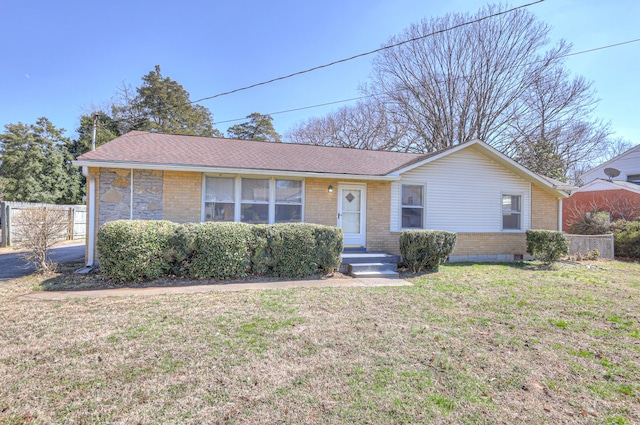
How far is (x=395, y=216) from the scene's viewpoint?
10.1 metres

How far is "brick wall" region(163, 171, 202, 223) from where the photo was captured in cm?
855

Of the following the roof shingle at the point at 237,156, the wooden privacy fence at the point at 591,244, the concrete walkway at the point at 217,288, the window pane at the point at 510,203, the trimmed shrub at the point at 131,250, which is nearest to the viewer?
the concrete walkway at the point at 217,288

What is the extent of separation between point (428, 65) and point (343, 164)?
1628 cm

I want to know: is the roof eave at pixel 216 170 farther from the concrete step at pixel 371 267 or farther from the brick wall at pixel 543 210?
the brick wall at pixel 543 210

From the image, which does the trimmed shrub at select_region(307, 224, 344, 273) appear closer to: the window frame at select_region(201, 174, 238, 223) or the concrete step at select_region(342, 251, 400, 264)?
the concrete step at select_region(342, 251, 400, 264)

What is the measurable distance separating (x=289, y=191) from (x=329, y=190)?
1247 millimetres

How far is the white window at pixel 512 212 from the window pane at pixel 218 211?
9.40 m

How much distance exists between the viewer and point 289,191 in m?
9.52

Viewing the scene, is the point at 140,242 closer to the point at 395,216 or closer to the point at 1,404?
the point at 1,404

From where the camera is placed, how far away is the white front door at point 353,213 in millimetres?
9906

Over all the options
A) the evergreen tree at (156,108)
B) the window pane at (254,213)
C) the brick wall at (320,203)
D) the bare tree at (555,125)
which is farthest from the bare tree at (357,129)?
the window pane at (254,213)

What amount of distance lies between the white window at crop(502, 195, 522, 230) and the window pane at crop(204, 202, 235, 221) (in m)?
9.40

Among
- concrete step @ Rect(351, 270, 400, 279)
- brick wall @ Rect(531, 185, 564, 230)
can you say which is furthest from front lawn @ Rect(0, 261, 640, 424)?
brick wall @ Rect(531, 185, 564, 230)

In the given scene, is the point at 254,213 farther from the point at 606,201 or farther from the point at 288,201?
Result: the point at 606,201
